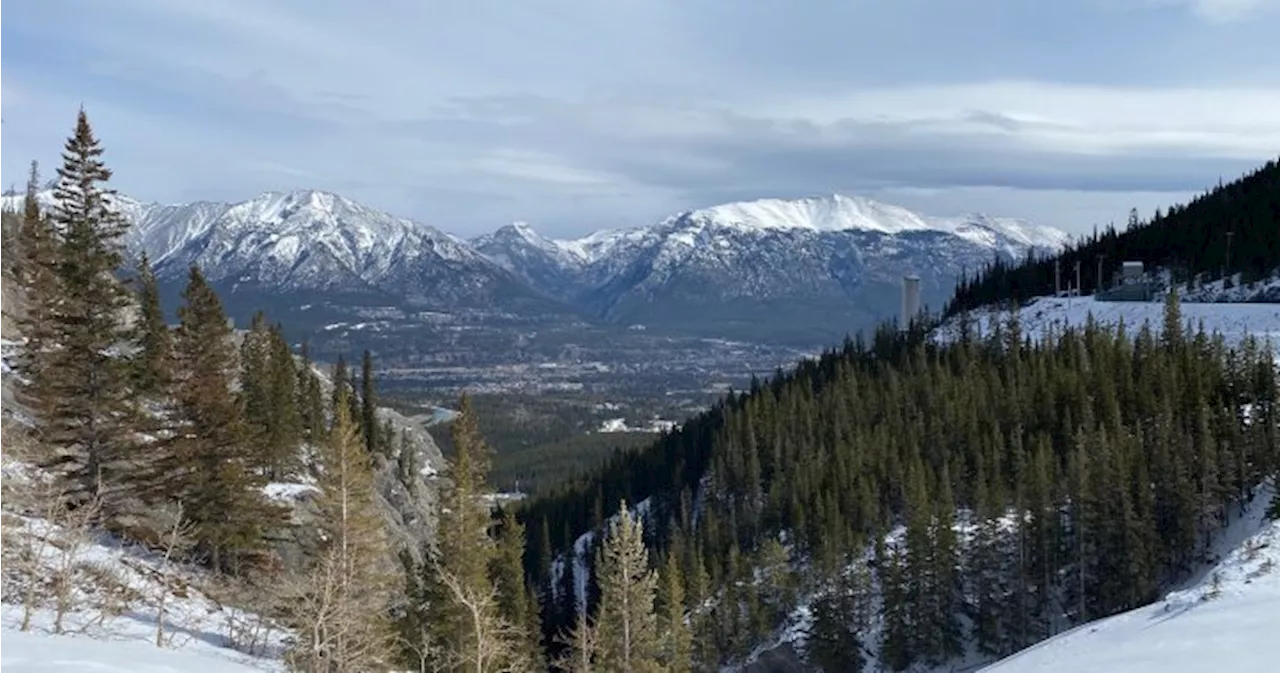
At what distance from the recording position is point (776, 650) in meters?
80.8

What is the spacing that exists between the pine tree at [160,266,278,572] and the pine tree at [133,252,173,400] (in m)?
0.89

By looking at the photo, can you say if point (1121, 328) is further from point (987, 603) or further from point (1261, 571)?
point (1261, 571)

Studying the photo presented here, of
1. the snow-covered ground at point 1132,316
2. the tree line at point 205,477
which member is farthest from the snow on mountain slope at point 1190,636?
the snow-covered ground at point 1132,316

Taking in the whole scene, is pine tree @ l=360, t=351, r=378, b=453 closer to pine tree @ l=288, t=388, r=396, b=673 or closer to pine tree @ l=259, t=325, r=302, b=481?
pine tree @ l=259, t=325, r=302, b=481

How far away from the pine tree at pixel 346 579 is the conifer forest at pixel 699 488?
199mm

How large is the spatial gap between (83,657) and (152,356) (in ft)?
111

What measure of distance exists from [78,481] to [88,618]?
1036cm

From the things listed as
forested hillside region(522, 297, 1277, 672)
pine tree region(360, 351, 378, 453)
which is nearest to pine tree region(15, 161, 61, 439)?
forested hillside region(522, 297, 1277, 672)

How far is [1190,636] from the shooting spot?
21.5m

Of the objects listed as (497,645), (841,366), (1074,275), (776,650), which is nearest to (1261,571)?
(497,645)

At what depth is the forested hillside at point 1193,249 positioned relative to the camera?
155 m

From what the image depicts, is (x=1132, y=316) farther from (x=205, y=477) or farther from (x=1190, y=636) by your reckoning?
(x=1190, y=636)

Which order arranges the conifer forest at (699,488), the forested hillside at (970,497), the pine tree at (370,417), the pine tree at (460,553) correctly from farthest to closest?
the pine tree at (370,417) < the forested hillside at (970,497) < the conifer forest at (699,488) < the pine tree at (460,553)

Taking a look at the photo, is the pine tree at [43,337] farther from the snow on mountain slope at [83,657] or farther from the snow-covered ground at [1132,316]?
the snow-covered ground at [1132,316]
